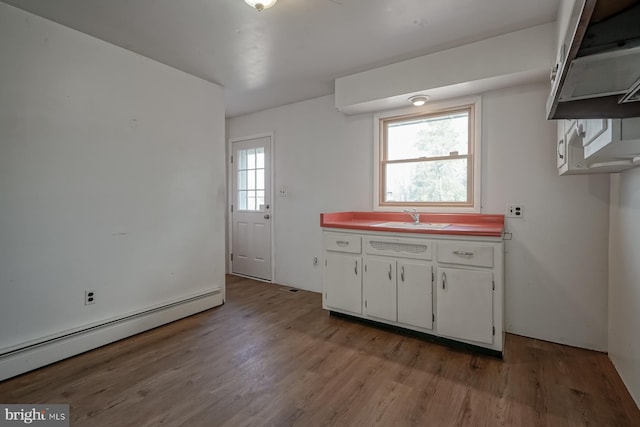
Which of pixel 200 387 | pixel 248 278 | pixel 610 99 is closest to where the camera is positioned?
pixel 610 99

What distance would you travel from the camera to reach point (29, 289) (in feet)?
6.81

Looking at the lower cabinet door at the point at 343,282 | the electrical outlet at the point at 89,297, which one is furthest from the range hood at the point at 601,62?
the electrical outlet at the point at 89,297

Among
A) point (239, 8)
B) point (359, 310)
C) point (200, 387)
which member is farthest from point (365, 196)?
point (200, 387)

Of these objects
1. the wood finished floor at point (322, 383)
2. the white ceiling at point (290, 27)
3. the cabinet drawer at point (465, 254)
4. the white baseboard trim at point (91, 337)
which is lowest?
the wood finished floor at point (322, 383)

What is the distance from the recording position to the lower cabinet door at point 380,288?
2613mm

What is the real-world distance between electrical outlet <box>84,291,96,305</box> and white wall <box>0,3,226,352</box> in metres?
0.05

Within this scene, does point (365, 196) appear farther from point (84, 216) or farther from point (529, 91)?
point (84, 216)

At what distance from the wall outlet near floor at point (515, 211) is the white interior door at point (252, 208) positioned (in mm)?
2808

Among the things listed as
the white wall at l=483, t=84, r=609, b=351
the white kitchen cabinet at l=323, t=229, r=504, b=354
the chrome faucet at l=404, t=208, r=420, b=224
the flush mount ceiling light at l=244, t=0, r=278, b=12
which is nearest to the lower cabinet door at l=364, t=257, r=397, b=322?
the white kitchen cabinet at l=323, t=229, r=504, b=354

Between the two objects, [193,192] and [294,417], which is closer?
[294,417]

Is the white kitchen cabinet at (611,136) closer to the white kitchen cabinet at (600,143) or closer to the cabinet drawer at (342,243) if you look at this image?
the white kitchen cabinet at (600,143)

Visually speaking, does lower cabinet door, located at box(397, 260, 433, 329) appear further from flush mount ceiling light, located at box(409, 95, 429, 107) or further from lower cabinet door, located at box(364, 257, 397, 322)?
flush mount ceiling light, located at box(409, 95, 429, 107)

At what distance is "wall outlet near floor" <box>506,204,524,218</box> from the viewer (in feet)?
8.41

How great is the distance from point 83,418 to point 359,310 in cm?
200
